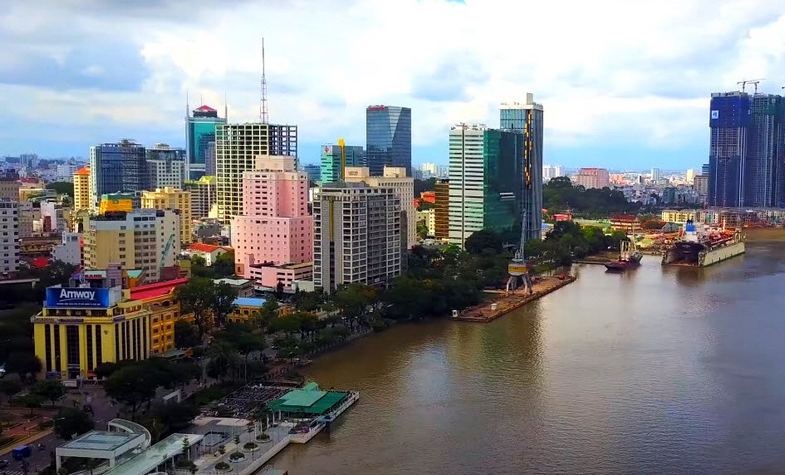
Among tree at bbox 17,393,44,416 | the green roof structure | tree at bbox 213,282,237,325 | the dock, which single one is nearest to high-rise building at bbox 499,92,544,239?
the dock

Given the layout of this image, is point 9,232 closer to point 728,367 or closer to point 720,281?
point 728,367

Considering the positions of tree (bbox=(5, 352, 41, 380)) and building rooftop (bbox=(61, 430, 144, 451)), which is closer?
building rooftop (bbox=(61, 430, 144, 451))

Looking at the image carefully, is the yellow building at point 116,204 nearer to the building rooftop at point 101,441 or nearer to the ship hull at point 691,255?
the building rooftop at point 101,441

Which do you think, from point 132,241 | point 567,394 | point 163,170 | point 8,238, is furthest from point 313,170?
point 567,394

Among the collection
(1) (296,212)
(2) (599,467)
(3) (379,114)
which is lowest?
(2) (599,467)

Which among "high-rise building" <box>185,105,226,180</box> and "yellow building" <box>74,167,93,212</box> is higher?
"high-rise building" <box>185,105,226,180</box>

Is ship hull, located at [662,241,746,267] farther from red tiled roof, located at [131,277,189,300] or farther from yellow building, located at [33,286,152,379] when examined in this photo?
yellow building, located at [33,286,152,379]

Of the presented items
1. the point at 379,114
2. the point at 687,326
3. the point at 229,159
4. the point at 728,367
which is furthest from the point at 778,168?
the point at 728,367
